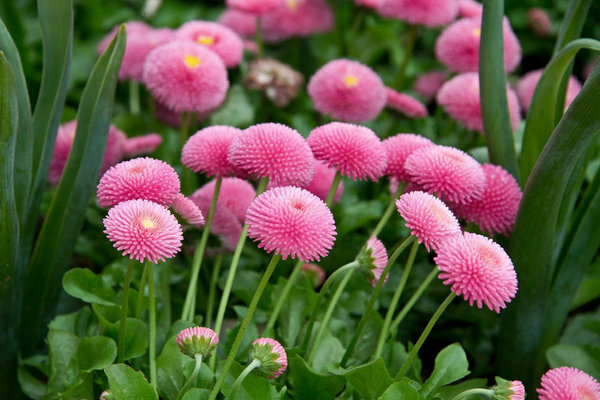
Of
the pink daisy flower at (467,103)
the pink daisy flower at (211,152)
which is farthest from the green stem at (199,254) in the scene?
the pink daisy flower at (467,103)

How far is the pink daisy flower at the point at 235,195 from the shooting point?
3.23 ft

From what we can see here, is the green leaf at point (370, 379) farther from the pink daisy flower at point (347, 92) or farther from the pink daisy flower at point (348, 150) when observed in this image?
the pink daisy flower at point (347, 92)

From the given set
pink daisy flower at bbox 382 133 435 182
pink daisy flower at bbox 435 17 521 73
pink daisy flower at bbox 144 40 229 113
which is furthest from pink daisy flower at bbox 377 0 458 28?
pink daisy flower at bbox 382 133 435 182

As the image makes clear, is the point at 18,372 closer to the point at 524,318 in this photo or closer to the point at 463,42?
the point at 524,318

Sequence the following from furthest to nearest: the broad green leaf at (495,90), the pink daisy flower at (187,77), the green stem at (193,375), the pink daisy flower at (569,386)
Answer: the pink daisy flower at (187,77), the broad green leaf at (495,90), the pink daisy flower at (569,386), the green stem at (193,375)

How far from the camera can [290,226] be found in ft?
2.11

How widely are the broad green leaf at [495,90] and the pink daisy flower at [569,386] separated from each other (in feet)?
1.09

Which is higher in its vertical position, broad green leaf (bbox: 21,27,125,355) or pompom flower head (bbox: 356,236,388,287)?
pompom flower head (bbox: 356,236,388,287)

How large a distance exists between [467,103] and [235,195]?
453 millimetres

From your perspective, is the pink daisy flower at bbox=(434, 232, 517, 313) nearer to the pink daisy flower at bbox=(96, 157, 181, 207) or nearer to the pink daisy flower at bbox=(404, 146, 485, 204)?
the pink daisy flower at bbox=(404, 146, 485, 204)

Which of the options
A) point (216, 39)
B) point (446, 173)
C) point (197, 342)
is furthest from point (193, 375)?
point (216, 39)

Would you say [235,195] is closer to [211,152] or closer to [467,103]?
[211,152]

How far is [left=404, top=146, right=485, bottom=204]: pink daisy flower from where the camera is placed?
2.69 feet

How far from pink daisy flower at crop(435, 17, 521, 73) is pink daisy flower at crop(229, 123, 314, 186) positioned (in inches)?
25.9
